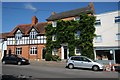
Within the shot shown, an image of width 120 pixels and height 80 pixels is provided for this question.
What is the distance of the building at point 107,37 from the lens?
114ft

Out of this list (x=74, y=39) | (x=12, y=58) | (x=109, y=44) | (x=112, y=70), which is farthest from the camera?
(x=74, y=39)

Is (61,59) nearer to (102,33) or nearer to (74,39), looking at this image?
(74,39)

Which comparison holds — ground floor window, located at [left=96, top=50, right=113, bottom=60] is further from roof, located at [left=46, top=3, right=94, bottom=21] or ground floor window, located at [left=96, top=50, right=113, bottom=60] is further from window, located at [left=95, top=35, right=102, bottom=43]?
roof, located at [left=46, top=3, right=94, bottom=21]

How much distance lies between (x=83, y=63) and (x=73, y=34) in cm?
1371

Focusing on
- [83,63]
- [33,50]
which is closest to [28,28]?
[33,50]

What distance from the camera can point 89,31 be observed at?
121ft

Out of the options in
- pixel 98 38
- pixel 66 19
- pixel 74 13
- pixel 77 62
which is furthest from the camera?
pixel 66 19

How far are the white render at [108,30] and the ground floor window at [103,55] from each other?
1285 millimetres

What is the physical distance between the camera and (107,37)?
116 ft

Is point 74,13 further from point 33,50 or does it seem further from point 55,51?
point 33,50

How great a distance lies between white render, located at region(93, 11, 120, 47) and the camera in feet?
114

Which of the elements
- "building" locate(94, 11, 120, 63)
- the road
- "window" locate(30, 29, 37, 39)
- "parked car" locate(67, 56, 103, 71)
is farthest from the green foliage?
the road

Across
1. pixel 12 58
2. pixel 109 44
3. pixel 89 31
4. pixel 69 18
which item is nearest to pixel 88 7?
pixel 69 18

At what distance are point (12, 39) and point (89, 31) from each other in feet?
67.7
